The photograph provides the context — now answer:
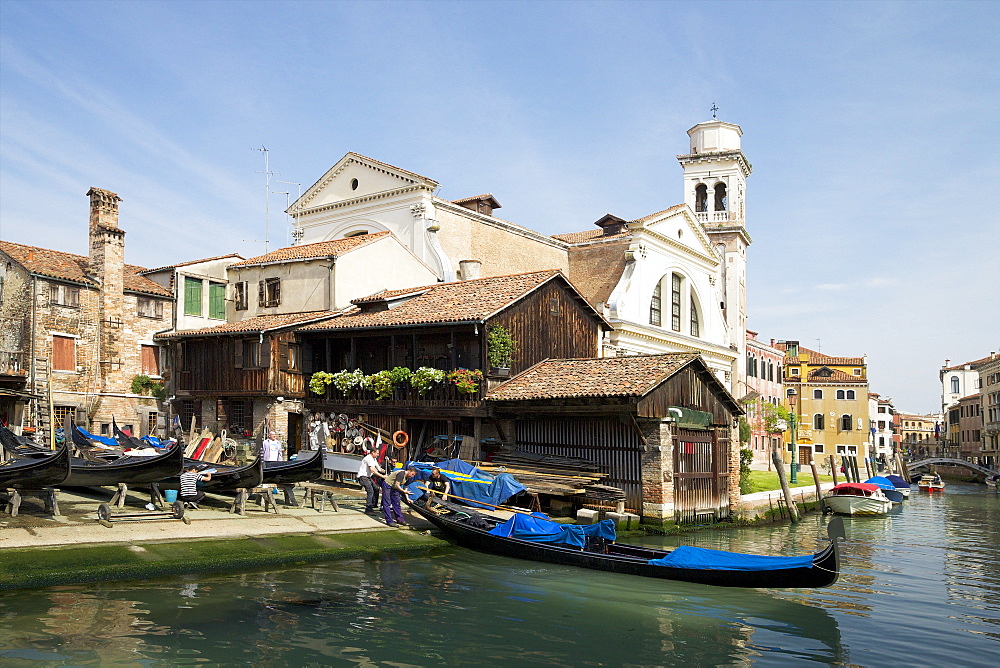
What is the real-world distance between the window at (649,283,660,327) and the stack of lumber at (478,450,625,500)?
1585 centimetres

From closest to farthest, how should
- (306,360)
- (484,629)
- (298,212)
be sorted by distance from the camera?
(484,629) → (306,360) → (298,212)

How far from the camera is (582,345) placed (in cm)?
2562

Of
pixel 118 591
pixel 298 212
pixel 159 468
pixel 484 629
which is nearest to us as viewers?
pixel 484 629

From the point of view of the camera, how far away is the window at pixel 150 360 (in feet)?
95.3

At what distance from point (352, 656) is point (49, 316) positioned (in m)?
22.0

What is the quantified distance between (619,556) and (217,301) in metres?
21.7

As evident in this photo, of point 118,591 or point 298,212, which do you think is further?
point 298,212

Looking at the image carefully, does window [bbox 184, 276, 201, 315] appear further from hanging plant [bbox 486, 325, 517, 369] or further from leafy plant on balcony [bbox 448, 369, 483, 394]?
hanging plant [bbox 486, 325, 517, 369]

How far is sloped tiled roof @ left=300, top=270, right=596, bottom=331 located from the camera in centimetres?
2214

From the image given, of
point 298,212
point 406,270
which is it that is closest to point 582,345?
point 406,270

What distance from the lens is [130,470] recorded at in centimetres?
1540

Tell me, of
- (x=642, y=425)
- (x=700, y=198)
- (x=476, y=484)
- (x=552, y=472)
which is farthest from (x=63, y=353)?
(x=700, y=198)

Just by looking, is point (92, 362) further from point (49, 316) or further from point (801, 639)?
point (801, 639)

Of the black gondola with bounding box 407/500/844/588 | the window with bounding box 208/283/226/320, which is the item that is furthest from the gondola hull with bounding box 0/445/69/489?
the window with bounding box 208/283/226/320
